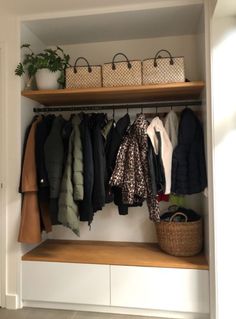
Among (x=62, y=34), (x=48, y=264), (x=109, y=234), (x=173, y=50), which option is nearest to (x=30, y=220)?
(x=48, y=264)

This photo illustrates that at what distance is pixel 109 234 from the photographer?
100 inches

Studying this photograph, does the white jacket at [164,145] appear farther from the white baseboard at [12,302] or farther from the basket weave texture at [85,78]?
the white baseboard at [12,302]

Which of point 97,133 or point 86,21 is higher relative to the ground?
point 86,21

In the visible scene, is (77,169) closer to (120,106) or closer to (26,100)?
(120,106)

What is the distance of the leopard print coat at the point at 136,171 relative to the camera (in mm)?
2066

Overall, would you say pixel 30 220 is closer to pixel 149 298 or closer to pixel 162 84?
pixel 149 298

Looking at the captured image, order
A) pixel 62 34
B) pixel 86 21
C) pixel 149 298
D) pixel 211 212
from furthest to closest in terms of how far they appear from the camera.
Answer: pixel 62 34 → pixel 86 21 → pixel 149 298 → pixel 211 212

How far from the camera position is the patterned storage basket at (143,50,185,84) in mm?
2064

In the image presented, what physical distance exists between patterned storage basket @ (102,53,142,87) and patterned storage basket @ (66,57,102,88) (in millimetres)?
53

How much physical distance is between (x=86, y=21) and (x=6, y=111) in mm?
959

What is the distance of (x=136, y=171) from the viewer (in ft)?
6.86

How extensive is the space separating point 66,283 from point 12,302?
0.46 m

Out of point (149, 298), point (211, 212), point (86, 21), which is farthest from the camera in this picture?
point (86, 21)

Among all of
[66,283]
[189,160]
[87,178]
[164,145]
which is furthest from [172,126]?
[66,283]
